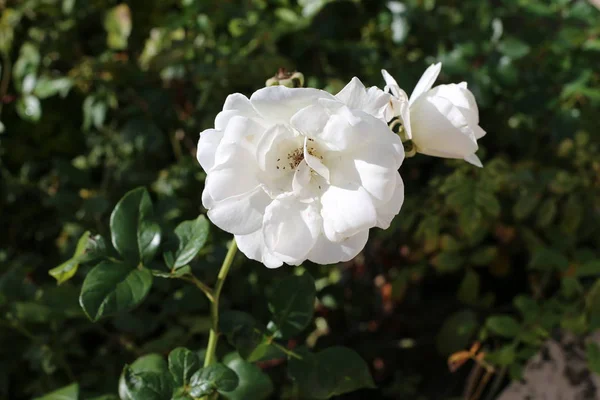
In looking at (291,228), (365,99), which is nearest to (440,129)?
(365,99)

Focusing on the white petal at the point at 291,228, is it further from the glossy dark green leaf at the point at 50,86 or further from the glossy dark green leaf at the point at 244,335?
the glossy dark green leaf at the point at 50,86

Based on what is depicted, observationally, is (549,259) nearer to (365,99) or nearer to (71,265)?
(365,99)

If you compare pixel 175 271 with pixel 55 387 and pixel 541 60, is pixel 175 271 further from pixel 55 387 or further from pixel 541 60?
pixel 541 60

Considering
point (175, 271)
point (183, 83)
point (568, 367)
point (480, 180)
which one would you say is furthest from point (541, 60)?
point (175, 271)

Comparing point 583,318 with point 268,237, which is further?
point 583,318

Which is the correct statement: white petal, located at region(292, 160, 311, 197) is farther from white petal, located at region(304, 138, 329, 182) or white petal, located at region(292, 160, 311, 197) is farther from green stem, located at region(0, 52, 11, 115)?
green stem, located at region(0, 52, 11, 115)
